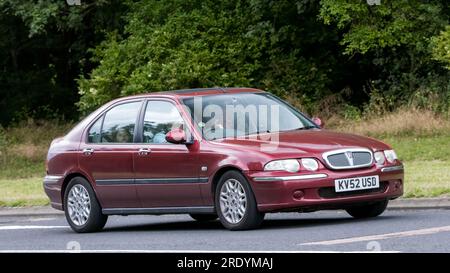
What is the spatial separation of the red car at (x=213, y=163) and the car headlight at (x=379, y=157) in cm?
1

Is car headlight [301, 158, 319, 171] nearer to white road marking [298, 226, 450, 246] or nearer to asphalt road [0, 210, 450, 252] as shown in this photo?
asphalt road [0, 210, 450, 252]

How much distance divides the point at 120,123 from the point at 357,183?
3.36 metres

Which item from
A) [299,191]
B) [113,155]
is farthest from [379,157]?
[113,155]

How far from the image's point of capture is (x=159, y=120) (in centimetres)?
1523

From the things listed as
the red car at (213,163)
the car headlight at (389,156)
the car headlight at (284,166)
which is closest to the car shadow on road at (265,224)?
the red car at (213,163)

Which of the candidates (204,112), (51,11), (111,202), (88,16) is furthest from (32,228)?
(88,16)

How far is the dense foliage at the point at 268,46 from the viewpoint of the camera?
32.2m

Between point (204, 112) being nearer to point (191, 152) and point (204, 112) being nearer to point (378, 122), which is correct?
point (191, 152)

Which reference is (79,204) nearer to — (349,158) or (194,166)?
(194,166)

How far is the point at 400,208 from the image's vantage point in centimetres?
1617

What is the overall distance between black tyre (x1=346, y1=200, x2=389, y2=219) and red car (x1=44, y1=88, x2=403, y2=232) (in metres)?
0.01

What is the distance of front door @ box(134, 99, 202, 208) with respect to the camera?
1445 centimetres

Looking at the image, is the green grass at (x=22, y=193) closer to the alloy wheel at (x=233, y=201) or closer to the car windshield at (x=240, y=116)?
the car windshield at (x=240, y=116)

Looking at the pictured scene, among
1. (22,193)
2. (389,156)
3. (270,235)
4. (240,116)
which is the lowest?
(22,193)
